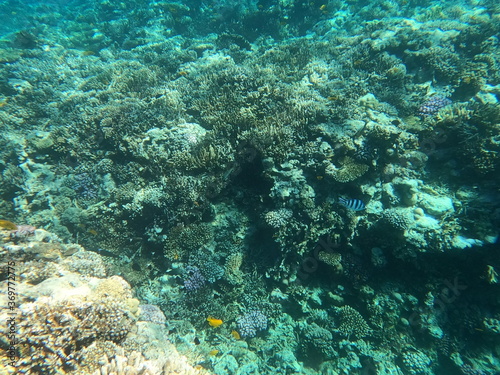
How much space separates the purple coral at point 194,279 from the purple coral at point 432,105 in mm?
7208

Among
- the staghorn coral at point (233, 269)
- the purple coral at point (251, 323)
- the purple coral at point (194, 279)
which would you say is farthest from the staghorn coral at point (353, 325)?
the purple coral at point (194, 279)

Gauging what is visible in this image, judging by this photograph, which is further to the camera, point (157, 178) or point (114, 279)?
point (157, 178)

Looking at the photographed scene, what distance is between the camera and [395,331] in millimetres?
4809

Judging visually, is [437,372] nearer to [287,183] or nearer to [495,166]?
[495,166]

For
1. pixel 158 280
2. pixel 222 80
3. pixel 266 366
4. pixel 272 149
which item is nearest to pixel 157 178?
pixel 158 280

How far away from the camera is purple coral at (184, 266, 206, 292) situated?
4.99 m

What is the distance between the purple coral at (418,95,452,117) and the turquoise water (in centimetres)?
4

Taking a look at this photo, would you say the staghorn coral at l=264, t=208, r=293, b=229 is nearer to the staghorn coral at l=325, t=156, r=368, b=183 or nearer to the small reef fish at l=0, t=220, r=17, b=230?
the staghorn coral at l=325, t=156, r=368, b=183

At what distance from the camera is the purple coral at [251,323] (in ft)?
16.4

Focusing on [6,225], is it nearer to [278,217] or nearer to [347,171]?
[278,217]

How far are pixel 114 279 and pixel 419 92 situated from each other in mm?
9563

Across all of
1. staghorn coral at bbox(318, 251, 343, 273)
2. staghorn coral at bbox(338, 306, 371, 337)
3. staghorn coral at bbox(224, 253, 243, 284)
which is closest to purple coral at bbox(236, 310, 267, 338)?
staghorn coral at bbox(224, 253, 243, 284)

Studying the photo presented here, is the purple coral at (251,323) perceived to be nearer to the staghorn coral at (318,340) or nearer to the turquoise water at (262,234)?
the turquoise water at (262,234)

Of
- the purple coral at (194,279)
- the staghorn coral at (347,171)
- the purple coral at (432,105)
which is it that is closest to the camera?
the staghorn coral at (347,171)
